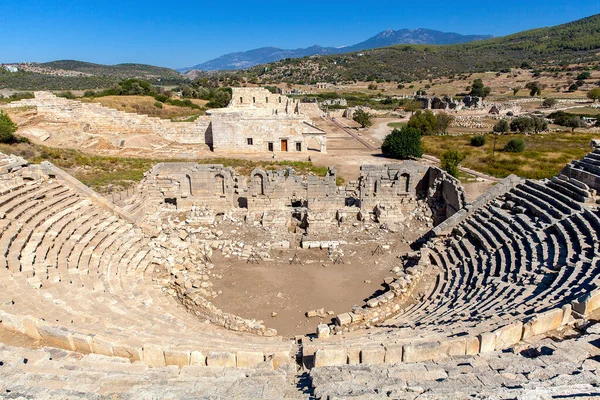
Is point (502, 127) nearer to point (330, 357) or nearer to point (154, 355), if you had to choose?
point (330, 357)

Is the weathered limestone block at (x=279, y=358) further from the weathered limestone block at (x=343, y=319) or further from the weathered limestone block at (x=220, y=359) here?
the weathered limestone block at (x=343, y=319)

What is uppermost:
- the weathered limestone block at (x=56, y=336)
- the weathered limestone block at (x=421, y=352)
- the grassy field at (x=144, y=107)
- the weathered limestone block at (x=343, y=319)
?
the grassy field at (x=144, y=107)

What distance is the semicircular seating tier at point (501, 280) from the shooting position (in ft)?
26.5

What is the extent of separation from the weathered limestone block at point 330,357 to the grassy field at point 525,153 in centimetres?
2665

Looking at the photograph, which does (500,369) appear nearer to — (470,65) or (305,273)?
(305,273)

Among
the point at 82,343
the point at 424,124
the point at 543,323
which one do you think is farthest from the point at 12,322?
the point at 424,124

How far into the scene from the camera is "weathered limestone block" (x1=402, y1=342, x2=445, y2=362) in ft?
25.3

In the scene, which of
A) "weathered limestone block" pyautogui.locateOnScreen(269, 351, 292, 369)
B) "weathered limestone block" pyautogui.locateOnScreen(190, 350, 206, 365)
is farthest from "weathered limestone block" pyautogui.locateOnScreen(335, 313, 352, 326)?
"weathered limestone block" pyautogui.locateOnScreen(190, 350, 206, 365)

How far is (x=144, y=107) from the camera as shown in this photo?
51.3 m

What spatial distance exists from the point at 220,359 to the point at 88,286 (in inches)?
254

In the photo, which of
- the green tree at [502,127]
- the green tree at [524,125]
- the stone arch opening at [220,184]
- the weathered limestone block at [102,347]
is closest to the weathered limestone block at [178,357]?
the weathered limestone block at [102,347]

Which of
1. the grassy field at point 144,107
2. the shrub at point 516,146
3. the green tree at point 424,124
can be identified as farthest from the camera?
the green tree at point 424,124

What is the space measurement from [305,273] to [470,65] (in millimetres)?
143924

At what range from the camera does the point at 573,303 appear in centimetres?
891
